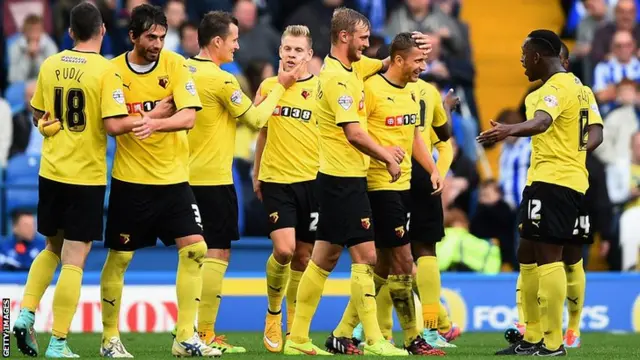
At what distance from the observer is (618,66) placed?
19.5 meters

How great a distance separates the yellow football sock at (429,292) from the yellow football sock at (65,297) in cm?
326

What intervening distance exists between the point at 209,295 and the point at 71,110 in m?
2.10

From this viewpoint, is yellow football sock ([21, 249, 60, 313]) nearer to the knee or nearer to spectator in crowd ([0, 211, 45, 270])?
the knee

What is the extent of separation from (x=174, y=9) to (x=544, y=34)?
848 centimetres

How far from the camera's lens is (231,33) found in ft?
39.2

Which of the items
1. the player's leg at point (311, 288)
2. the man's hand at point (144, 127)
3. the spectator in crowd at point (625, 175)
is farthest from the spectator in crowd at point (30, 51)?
the man's hand at point (144, 127)

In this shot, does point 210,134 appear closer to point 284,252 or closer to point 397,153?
point 284,252

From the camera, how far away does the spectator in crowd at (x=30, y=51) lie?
60.6ft

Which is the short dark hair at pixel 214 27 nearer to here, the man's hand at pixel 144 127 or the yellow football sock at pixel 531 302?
the man's hand at pixel 144 127

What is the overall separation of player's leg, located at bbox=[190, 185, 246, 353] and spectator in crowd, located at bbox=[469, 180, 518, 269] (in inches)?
235

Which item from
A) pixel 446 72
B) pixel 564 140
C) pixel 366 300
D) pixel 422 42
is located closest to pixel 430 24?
pixel 446 72

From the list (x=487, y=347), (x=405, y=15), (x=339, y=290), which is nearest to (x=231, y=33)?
(x=487, y=347)

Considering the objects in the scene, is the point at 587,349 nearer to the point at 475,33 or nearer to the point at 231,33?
the point at 231,33

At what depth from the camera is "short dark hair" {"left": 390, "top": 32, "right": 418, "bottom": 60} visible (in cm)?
1123
